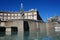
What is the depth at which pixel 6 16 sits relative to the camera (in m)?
65.3

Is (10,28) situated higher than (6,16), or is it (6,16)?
(6,16)

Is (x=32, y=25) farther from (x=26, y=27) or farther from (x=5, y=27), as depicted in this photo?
(x=5, y=27)

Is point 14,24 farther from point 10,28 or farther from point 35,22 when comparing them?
point 35,22

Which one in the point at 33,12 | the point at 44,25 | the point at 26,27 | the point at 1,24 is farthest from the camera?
the point at 33,12

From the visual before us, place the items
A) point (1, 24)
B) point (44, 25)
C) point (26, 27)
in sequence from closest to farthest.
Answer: point (1, 24) → point (26, 27) → point (44, 25)

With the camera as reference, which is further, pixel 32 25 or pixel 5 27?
pixel 32 25

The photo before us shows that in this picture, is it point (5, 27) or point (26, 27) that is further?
point (26, 27)

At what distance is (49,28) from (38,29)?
222 inches

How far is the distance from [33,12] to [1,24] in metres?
29.6

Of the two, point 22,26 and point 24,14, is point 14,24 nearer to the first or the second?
point 22,26

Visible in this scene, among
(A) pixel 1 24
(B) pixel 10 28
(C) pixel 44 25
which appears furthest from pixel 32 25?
(A) pixel 1 24

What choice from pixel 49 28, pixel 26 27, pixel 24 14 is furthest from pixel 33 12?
pixel 26 27

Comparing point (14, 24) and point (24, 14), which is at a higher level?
point (24, 14)

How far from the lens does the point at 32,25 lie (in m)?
41.5
